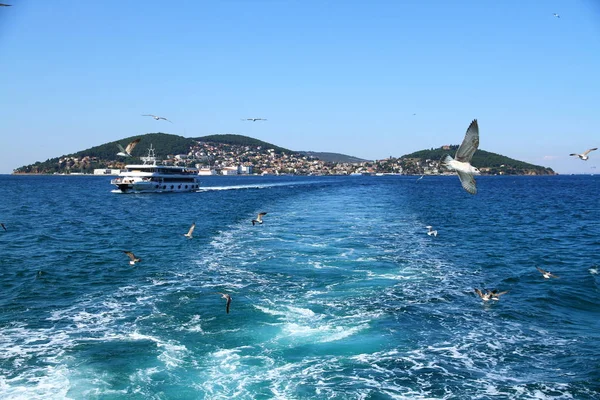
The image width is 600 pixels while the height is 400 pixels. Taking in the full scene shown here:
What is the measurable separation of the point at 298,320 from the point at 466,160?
31.1 ft

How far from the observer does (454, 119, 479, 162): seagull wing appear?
30.9 feet

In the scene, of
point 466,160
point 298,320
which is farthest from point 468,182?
point 298,320

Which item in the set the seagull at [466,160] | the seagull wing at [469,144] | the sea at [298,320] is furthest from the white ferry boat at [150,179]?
the seagull wing at [469,144]

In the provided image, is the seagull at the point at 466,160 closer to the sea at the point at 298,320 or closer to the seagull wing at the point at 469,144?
the seagull wing at the point at 469,144

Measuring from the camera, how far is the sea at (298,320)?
41.0 feet

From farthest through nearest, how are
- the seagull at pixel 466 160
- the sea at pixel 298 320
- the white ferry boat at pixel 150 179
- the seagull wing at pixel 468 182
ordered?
the white ferry boat at pixel 150 179 → the sea at pixel 298 320 → the seagull at pixel 466 160 → the seagull wing at pixel 468 182

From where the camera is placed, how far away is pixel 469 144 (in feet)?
31.5

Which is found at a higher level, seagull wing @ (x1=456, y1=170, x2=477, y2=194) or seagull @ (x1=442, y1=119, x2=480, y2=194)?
seagull @ (x1=442, y1=119, x2=480, y2=194)

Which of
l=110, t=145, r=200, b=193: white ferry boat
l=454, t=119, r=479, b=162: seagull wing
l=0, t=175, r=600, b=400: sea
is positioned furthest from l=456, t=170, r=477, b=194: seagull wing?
l=110, t=145, r=200, b=193: white ferry boat

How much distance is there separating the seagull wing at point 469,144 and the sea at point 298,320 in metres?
6.15

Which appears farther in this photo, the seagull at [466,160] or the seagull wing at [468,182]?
the seagull at [466,160]

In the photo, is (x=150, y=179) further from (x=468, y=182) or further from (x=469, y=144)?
(x=468, y=182)

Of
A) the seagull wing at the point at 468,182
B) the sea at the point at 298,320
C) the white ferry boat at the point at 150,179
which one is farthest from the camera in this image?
the white ferry boat at the point at 150,179

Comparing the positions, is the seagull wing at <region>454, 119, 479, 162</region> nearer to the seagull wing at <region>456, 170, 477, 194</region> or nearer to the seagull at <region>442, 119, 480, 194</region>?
the seagull at <region>442, 119, 480, 194</region>
